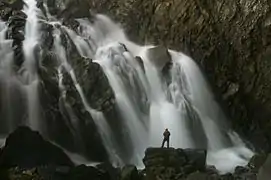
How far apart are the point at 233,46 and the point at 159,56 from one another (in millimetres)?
2695

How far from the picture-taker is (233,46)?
16.5m

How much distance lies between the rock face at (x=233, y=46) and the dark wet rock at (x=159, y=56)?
2.74 feet

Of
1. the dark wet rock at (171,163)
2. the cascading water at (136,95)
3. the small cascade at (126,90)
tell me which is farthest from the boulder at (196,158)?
the small cascade at (126,90)

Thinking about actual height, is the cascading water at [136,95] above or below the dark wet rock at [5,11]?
below

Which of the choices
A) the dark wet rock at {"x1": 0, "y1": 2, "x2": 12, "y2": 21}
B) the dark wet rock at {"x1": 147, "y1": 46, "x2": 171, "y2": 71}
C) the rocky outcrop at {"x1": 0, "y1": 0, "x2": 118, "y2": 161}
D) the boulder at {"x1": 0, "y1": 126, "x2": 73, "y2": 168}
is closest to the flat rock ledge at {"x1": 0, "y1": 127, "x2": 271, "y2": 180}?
the boulder at {"x1": 0, "y1": 126, "x2": 73, "y2": 168}

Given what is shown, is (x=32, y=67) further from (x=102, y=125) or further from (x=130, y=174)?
(x=130, y=174)

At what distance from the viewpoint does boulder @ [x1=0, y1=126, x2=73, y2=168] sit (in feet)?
36.5

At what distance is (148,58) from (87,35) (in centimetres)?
239

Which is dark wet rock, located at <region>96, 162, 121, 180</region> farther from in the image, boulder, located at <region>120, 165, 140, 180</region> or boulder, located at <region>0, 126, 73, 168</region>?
boulder, located at <region>0, 126, 73, 168</region>

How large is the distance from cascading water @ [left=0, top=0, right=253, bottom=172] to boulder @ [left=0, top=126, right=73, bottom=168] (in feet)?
4.27

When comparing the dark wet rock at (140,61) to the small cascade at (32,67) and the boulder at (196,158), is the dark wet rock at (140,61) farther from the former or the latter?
the boulder at (196,158)

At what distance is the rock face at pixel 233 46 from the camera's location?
16250mm

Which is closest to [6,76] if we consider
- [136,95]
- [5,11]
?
[5,11]

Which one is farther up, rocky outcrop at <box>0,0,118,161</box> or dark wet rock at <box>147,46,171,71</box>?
dark wet rock at <box>147,46,171,71</box>
